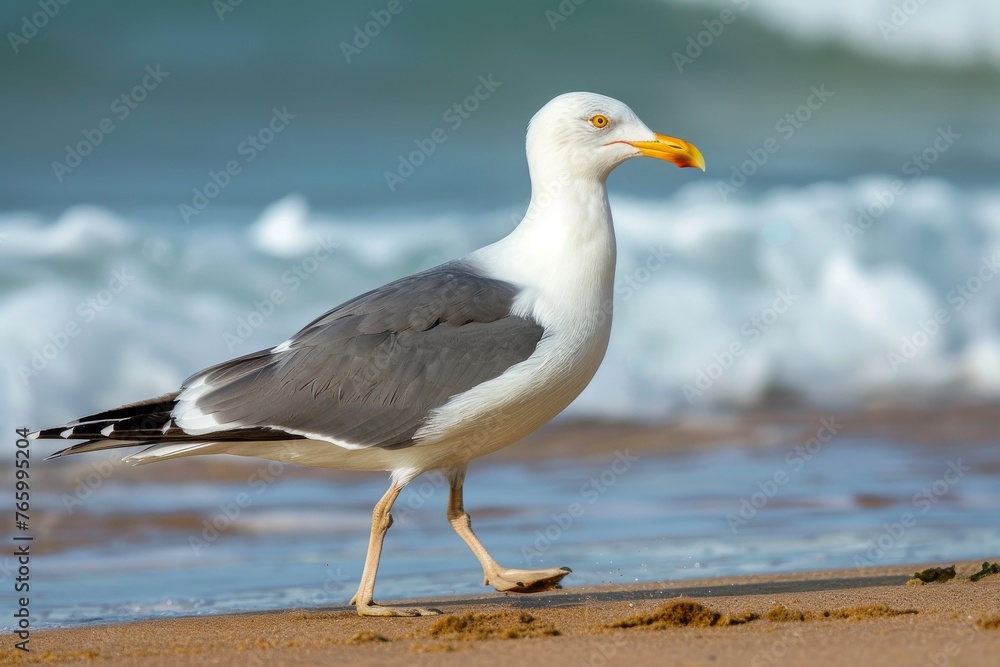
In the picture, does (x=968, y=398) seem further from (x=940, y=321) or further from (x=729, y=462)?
(x=729, y=462)

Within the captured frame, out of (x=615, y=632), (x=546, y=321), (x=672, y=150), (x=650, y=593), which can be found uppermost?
(x=672, y=150)

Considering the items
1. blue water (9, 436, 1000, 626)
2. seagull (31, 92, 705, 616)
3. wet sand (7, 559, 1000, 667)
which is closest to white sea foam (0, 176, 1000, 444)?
blue water (9, 436, 1000, 626)

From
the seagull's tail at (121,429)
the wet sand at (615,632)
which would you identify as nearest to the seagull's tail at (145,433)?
the seagull's tail at (121,429)

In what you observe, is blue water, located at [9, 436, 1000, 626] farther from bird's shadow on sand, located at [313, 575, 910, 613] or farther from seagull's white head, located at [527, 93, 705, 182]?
seagull's white head, located at [527, 93, 705, 182]

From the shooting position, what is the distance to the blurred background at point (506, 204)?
9516 millimetres

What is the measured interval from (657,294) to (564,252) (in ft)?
24.0

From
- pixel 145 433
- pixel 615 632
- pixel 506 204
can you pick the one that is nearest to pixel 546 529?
pixel 145 433

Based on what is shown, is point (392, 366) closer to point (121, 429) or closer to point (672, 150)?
point (121, 429)

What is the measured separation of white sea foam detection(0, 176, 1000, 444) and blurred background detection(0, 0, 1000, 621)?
34 mm

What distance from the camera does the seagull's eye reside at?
518cm

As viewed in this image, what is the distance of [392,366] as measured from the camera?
4859 mm

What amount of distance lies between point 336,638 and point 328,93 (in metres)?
12.8

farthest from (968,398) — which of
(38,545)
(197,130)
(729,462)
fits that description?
(197,130)

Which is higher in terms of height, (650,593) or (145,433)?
(145,433)
